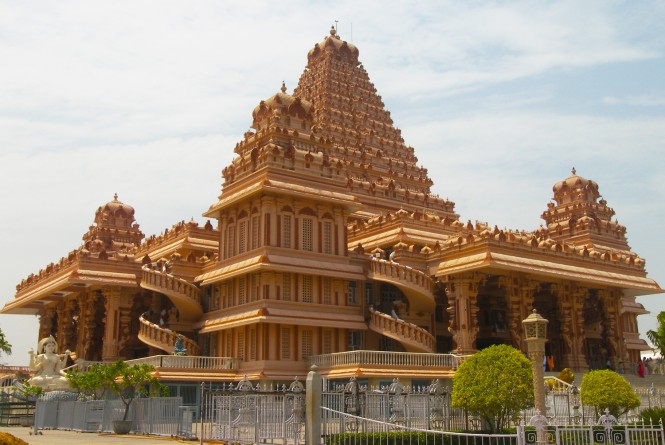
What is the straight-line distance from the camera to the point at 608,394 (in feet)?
79.1

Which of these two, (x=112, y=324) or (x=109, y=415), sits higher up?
(x=112, y=324)

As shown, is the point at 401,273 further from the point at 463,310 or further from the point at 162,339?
the point at 162,339

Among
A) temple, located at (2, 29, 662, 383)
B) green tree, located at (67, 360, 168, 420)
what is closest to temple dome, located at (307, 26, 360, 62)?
temple, located at (2, 29, 662, 383)

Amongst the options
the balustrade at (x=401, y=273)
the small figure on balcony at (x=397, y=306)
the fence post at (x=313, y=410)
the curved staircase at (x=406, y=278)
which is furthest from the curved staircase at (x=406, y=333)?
the fence post at (x=313, y=410)

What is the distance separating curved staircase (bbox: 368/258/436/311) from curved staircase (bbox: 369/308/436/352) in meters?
1.69

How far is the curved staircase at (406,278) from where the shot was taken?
34594 millimetres

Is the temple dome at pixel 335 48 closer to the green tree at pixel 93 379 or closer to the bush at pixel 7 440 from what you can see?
the green tree at pixel 93 379

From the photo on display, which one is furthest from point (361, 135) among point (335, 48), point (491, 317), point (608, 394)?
point (608, 394)

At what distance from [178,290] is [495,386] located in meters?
19.9

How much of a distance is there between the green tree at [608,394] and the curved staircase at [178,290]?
64.0 feet

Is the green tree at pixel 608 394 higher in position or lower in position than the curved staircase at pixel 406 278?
lower

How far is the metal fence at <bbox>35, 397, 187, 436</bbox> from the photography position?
23.0 meters

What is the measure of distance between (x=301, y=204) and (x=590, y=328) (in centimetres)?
1968

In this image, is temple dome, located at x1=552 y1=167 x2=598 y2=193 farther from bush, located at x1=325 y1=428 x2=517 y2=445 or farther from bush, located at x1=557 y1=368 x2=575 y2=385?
bush, located at x1=325 y1=428 x2=517 y2=445
